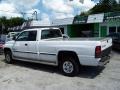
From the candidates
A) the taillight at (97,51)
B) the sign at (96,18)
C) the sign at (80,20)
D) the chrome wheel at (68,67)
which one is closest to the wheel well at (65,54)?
the chrome wheel at (68,67)

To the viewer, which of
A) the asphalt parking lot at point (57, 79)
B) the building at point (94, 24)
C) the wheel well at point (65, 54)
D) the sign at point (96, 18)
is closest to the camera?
the asphalt parking lot at point (57, 79)

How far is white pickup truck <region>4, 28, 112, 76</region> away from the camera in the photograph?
6.62 meters

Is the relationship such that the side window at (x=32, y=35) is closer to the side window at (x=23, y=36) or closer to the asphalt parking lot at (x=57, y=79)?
the side window at (x=23, y=36)

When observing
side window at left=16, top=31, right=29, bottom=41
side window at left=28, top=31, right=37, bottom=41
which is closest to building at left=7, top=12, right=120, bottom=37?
side window at left=16, top=31, right=29, bottom=41

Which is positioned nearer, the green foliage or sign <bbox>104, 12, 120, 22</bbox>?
sign <bbox>104, 12, 120, 22</bbox>

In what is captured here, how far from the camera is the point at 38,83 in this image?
6.61m

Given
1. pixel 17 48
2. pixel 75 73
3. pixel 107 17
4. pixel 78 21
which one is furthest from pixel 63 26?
pixel 75 73

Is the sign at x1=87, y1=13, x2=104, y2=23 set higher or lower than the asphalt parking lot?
higher

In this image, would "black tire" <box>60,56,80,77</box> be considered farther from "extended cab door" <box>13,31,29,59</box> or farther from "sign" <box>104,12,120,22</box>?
"sign" <box>104,12,120,22</box>

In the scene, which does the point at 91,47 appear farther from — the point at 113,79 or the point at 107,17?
the point at 107,17

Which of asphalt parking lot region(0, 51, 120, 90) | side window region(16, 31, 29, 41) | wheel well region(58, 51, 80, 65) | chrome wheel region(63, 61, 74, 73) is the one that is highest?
side window region(16, 31, 29, 41)

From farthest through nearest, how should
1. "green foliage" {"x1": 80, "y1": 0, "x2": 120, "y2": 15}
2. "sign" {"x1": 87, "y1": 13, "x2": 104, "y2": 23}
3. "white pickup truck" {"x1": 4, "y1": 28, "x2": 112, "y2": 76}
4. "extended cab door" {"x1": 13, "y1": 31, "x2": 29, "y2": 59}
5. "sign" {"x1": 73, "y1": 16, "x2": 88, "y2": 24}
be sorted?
"green foliage" {"x1": 80, "y1": 0, "x2": 120, "y2": 15}, "sign" {"x1": 73, "y1": 16, "x2": 88, "y2": 24}, "sign" {"x1": 87, "y1": 13, "x2": 104, "y2": 23}, "extended cab door" {"x1": 13, "y1": 31, "x2": 29, "y2": 59}, "white pickup truck" {"x1": 4, "y1": 28, "x2": 112, "y2": 76}

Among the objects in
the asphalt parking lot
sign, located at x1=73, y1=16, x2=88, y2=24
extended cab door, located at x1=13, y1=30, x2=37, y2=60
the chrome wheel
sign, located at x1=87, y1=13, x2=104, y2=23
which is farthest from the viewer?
sign, located at x1=73, y1=16, x2=88, y2=24

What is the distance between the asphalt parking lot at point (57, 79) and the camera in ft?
20.2
